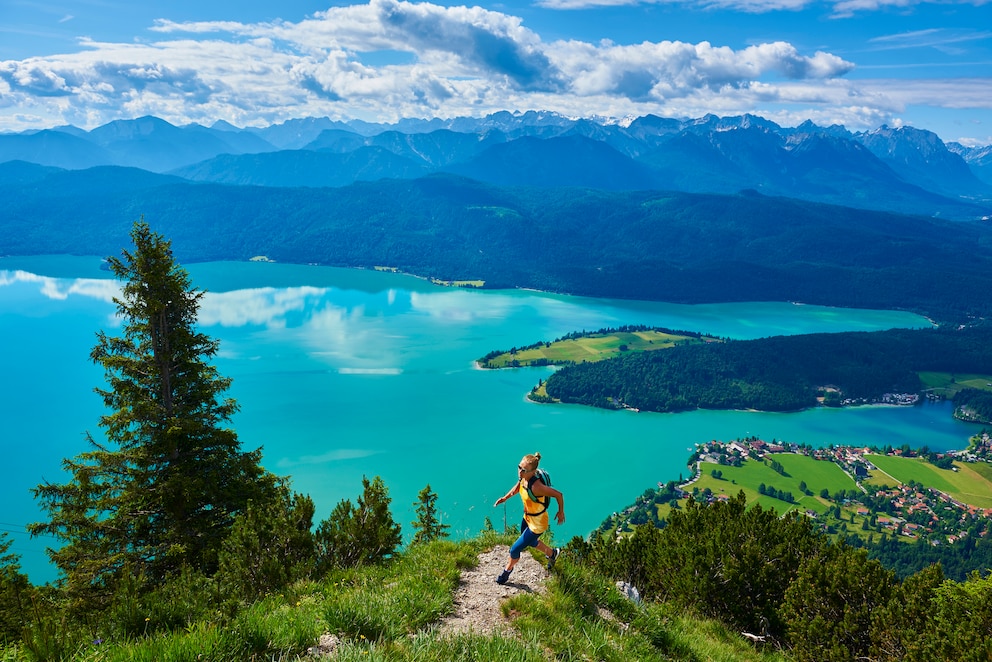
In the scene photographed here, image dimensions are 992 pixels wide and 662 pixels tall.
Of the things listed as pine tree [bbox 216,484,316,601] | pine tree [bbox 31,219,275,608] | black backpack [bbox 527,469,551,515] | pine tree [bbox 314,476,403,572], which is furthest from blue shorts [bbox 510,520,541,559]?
pine tree [bbox 31,219,275,608]

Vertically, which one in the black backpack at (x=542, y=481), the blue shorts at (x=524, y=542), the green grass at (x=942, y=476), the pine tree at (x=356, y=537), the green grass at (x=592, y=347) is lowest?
the green grass at (x=942, y=476)

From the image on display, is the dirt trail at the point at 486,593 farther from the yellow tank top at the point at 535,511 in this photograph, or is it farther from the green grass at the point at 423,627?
the yellow tank top at the point at 535,511

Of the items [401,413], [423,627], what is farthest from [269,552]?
[401,413]

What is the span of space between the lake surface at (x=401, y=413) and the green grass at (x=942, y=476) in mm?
8720

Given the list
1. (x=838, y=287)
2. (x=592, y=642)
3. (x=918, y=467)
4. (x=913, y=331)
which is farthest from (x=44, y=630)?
(x=838, y=287)

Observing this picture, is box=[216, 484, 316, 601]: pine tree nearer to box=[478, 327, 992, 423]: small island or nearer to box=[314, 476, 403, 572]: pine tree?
box=[314, 476, 403, 572]: pine tree

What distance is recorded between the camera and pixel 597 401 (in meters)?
82.9

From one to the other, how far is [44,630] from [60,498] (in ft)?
28.1

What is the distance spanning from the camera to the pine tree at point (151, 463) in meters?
10.5

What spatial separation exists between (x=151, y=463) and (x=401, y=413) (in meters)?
62.5

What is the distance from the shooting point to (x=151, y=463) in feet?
36.4

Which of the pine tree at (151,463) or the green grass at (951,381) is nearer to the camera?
the pine tree at (151,463)

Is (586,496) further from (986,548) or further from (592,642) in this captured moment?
(592,642)

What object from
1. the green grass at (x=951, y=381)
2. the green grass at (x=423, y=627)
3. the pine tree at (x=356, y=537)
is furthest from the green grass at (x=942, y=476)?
the pine tree at (x=356, y=537)
